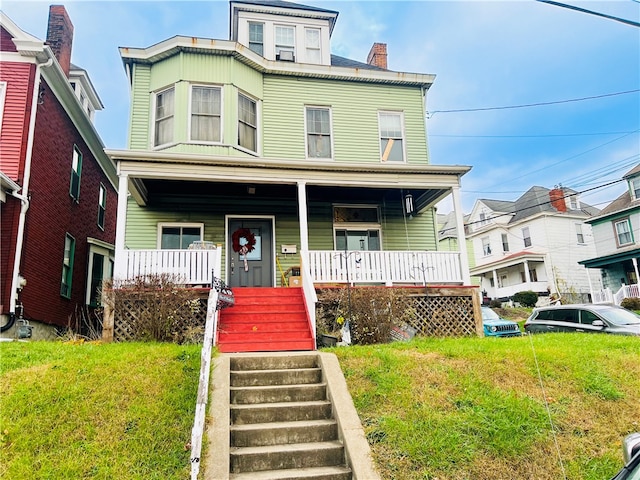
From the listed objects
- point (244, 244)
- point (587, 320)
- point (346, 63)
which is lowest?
point (587, 320)

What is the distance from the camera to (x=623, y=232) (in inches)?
948

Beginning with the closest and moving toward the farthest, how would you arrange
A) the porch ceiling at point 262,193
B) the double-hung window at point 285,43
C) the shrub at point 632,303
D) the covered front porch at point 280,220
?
the covered front porch at point 280,220 → the porch ceiling at point 262,193 → the double-hung window at point 285,43 → the shrub at point 632,303

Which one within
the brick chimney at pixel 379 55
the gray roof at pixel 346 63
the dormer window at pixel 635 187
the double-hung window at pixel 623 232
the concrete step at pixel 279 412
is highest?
the brick chimney at pixel 379 55

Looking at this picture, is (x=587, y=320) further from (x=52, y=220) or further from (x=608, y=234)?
(x=608, y=234)

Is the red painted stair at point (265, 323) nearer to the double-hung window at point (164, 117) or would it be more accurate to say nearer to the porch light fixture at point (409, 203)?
the porch light fixture at point (409, 203)

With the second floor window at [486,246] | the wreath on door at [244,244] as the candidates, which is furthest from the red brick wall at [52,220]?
the second floor window at [486,246]

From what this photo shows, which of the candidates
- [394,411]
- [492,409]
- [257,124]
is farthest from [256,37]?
[492,409]

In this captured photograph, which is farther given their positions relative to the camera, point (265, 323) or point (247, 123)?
point (247, 123)

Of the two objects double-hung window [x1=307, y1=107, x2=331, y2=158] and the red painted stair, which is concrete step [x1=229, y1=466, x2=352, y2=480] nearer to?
the red painted stair

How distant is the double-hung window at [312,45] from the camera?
14570mm

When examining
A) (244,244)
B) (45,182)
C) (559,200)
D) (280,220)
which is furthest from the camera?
(559,200)

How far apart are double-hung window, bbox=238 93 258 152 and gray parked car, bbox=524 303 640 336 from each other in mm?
9466

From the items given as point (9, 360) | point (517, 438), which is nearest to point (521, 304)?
point (517, 438)

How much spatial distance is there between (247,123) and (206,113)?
119cm
